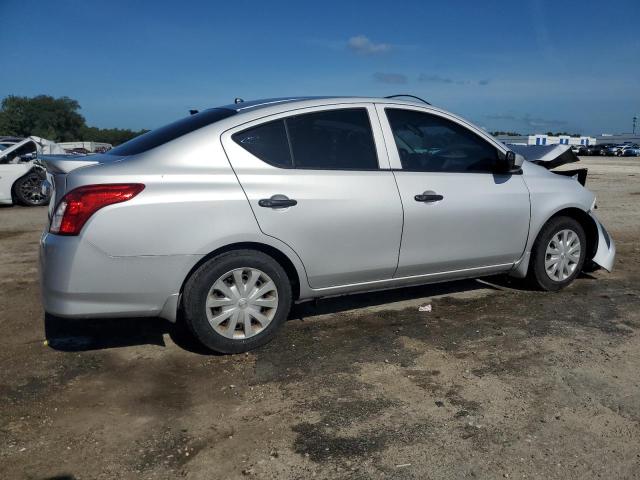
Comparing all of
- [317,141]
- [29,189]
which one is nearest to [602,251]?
[317,141]

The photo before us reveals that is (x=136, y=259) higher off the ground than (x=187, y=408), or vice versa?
(x=136, y=259)

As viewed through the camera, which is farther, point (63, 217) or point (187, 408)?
point (63, 217)

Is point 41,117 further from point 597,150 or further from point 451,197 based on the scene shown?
point 451,197

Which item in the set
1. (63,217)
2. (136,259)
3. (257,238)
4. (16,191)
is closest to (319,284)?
(257,238)

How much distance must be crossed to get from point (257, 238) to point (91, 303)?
1108 millimetres

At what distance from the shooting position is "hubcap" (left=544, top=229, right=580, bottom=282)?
A: 207 inches

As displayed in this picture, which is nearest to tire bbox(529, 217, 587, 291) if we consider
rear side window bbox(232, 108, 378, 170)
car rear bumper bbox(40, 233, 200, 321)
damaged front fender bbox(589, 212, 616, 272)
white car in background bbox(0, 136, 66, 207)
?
damaged front fender bbox(589, 212, 616, 272)

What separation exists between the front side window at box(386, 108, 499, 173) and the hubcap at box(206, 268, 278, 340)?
145 centimetres

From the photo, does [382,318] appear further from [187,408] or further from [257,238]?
[187,408]

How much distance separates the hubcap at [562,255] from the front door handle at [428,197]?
4.57 ft

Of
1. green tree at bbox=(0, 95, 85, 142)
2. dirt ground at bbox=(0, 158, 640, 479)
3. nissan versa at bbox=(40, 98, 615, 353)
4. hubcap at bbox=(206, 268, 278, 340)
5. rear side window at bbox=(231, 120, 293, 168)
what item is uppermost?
green tree at bbox=(0, 95, 85, 142)

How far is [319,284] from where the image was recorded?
421 centimetres

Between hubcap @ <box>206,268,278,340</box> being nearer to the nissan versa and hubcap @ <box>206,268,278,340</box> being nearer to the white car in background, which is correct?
the nissan versa

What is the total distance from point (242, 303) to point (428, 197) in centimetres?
164
